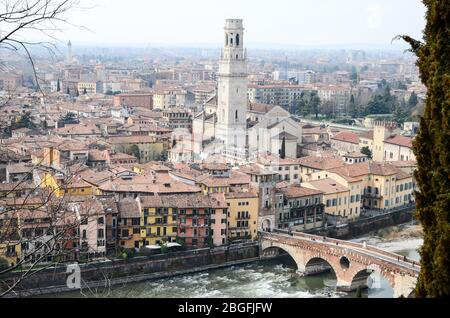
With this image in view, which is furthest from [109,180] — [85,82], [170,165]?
[85,82]

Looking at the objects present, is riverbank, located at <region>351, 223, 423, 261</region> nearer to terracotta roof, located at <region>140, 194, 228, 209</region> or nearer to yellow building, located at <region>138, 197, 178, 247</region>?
terracotta roof, located at <region>140, 194, 228, 209</region>

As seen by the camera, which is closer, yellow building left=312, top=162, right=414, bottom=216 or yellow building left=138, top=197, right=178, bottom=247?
yellow building left=138, top=197, right=178, bottom=247

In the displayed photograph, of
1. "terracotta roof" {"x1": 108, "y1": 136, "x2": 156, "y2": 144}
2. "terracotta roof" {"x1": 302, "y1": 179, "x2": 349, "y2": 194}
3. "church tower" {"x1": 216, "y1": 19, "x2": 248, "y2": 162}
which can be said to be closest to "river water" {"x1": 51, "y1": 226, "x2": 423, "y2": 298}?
"terracotta roof" {"x1": 302, "y1": 179, "x2": 349, "y2": 194}

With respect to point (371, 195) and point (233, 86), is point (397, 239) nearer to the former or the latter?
point (371, 195)

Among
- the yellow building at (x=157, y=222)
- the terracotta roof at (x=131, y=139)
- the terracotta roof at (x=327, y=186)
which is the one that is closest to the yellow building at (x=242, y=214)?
the yellow building at (x=157, y=222)
